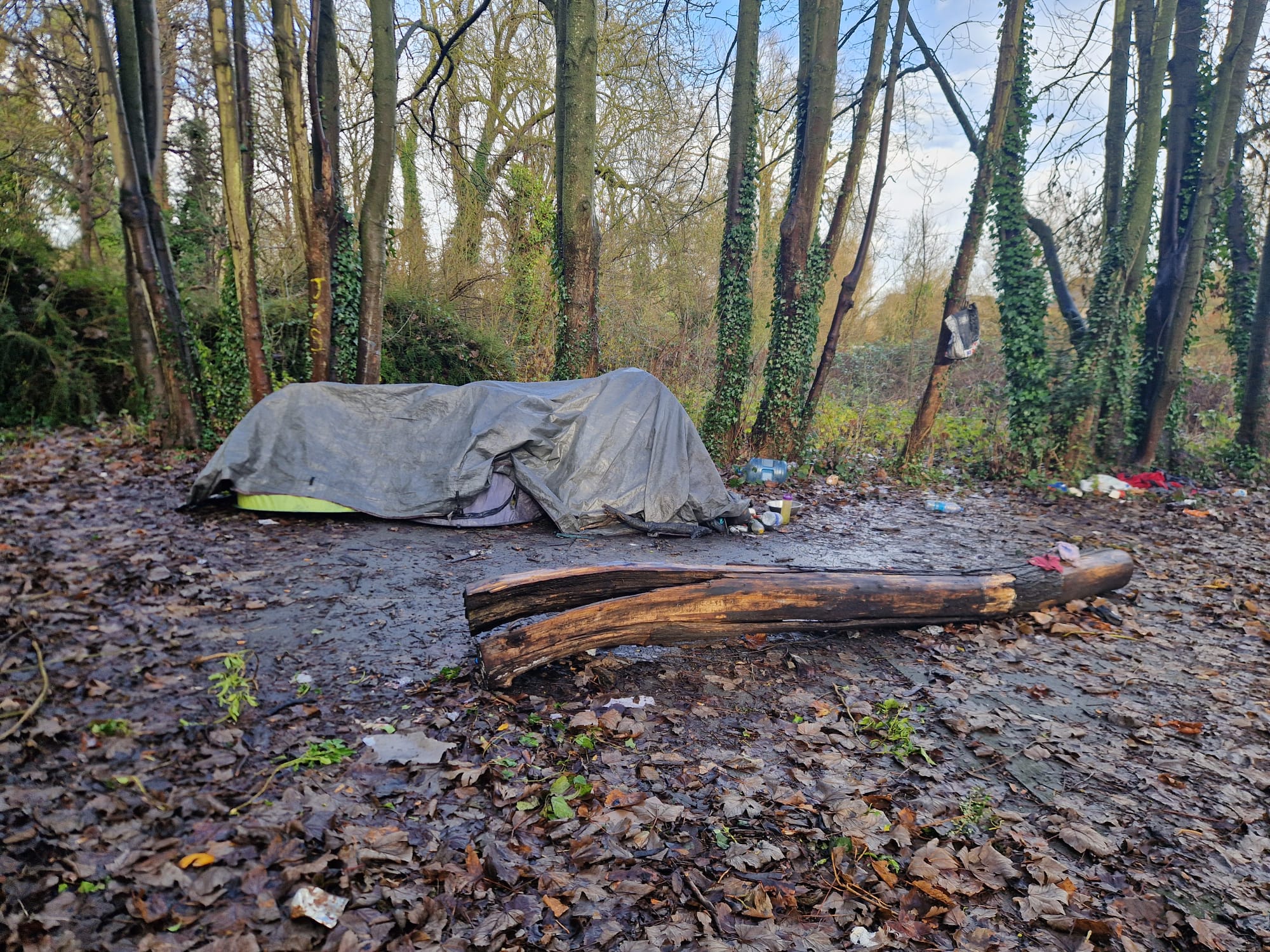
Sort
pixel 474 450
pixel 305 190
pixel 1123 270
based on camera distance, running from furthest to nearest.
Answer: pixel 1123 270 → pixel 305 190 → pixel 474 450

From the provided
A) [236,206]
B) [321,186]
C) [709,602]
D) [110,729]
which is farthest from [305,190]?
[709,602]

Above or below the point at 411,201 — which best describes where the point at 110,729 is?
below

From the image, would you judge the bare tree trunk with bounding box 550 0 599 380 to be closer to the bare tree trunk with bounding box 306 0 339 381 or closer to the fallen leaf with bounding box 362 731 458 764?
the bare tree trunk with bounding box 306 0 339 381

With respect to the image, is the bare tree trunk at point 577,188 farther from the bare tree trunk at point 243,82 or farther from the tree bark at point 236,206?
the bare tree trunk at point 243,82

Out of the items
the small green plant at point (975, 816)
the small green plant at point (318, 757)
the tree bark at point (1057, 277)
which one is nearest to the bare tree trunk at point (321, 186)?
the small green plant at point (318, 757)

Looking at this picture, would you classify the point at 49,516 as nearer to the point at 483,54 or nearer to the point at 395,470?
the point at 395,470

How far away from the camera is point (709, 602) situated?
412cm

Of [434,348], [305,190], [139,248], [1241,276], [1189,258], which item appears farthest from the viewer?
[434,348]

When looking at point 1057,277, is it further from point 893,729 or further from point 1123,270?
point 893,729

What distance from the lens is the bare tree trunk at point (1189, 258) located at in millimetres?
10984

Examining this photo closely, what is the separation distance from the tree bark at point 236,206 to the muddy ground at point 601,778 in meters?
4.49

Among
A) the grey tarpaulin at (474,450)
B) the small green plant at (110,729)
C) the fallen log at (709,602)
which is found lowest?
the small green plant at (110,729)

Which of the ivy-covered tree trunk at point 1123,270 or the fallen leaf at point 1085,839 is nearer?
the fallen leaf at point 1085,839

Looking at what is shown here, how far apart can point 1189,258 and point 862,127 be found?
225 inches
